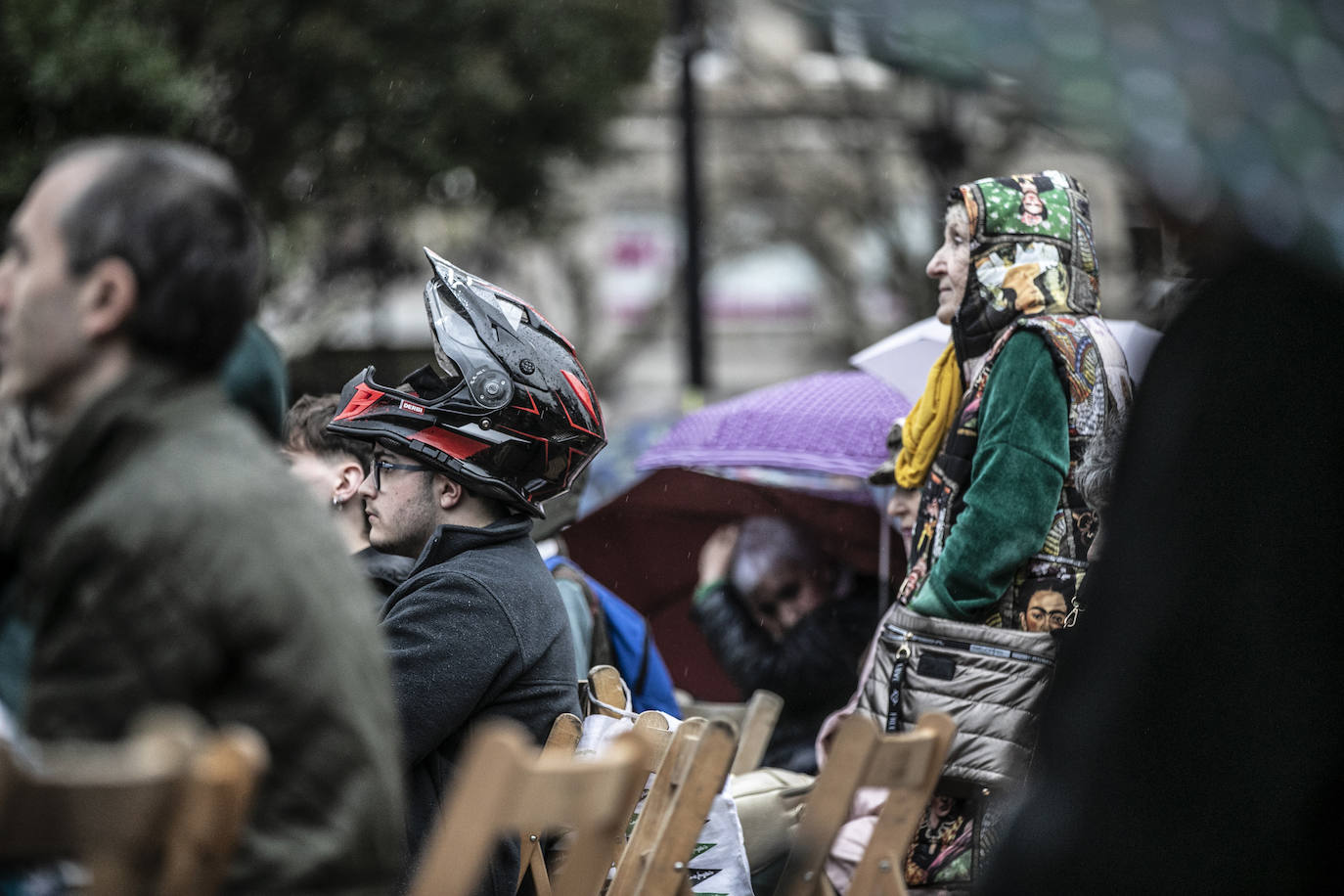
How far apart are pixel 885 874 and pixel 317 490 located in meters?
2.15

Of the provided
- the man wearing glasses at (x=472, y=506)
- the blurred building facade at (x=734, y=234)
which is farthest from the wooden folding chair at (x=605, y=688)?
the blurred building facade at (x=734, y=234)

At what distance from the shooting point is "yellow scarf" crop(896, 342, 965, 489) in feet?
13.7

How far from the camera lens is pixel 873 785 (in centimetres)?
257

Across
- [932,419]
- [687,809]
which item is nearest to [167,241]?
[687,809]

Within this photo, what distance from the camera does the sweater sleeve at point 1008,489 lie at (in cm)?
369

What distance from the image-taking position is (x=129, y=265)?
1.94m

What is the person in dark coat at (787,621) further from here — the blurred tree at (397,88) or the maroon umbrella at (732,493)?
the blurred tree at (397,88)

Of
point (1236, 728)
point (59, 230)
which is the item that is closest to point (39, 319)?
point (59, 230)

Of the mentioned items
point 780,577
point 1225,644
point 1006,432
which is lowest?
point 780,577

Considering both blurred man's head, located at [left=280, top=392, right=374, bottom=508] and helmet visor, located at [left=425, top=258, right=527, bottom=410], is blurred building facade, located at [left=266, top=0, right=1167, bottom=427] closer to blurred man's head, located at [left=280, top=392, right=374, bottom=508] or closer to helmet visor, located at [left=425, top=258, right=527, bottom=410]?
blurred man's head, located at [left=280, top=392, right=374, bottom=508]

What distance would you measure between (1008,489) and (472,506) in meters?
1.19

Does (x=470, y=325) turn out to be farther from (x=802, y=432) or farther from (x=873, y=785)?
(x=802, y=432)

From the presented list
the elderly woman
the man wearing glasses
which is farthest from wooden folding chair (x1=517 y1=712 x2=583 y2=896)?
the elderly woman

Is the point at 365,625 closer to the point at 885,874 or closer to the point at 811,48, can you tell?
the point at 811,48
